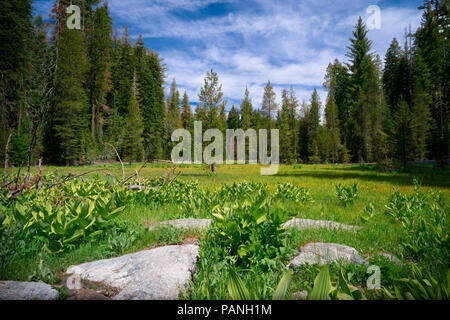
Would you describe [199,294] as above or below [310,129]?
below

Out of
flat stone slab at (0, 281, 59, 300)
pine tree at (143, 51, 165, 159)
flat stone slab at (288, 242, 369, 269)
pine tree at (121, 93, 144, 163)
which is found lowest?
flat stone slab at (288, 242, 369, 269)

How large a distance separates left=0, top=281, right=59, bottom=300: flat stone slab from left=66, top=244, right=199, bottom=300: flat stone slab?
287 millimetres

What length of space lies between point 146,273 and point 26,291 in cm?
68

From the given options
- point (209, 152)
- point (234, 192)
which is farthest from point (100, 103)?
point (234, 192)

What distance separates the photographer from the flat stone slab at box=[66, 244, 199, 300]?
1.36 meters

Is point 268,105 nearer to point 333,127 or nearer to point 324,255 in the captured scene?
point 333,127

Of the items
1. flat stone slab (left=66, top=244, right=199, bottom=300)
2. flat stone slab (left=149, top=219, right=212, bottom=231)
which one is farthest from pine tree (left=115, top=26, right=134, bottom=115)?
flat stone slab (left=66, top=244, right=199, bottom=300)

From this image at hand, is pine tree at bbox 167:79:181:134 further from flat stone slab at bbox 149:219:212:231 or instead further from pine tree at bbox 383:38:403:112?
flat stone slab at bbox 149:219:212:231

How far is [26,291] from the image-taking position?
1203 millimetres

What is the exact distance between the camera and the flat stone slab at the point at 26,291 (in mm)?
1151

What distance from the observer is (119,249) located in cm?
219

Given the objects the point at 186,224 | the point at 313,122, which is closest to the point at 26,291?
the point at 186,224
